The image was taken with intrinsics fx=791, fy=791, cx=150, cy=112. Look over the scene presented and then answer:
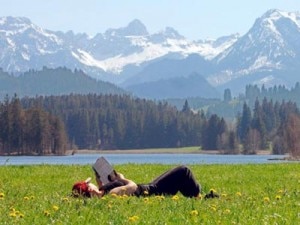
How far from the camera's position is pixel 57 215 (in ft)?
39.4

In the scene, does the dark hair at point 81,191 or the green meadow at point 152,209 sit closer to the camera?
the green meadow at point 152,209

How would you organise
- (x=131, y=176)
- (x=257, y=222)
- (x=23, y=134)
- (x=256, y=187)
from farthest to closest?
(x=23, y=134), (x=131, y=176), (x=256, y=187), (x=257, y=222)

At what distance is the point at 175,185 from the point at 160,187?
35cm

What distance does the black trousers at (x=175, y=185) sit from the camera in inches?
643

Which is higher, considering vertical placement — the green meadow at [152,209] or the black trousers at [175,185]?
the black trousers at [175,185]

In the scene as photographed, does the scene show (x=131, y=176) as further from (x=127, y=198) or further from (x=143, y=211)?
(x=143, y=211)

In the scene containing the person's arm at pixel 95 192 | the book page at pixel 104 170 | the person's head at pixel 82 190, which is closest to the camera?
the person's arm at pixel 95 192

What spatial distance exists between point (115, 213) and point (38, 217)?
4.30 feet

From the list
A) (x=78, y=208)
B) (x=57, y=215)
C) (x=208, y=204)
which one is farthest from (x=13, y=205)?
(x=208, y=204)

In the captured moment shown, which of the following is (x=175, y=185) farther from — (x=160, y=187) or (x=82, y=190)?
(x=82, y=190)

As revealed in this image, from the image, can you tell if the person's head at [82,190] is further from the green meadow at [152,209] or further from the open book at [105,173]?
the green meadow at [152,209]

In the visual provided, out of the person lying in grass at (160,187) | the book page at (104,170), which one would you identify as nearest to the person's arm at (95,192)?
the person lying in grass at (160,187)

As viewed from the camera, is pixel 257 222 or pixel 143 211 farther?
pixel 143 211

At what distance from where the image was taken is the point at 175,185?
1653 cm
